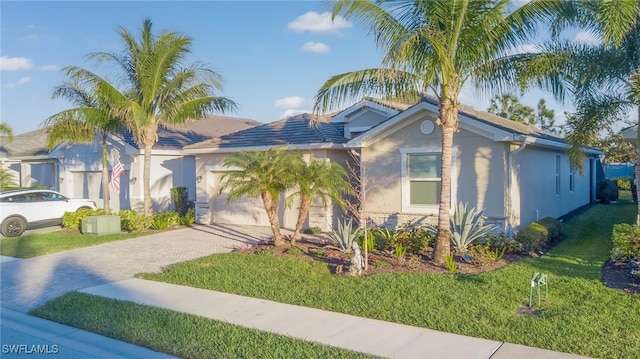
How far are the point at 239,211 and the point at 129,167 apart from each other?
5.98m

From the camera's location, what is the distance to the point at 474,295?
7.98 meters

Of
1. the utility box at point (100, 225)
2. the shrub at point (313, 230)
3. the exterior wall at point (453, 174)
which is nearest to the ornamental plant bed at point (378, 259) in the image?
the exterior wall at point (453, 174)

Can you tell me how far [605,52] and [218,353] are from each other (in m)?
10.0

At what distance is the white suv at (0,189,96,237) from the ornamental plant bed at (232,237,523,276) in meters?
9.17

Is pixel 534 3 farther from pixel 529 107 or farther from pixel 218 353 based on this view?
pixel 529 107

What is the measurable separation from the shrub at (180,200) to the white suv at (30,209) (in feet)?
10.6

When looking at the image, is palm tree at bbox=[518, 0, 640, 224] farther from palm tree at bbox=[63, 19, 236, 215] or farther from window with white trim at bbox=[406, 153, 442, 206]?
palm tree at bbox=[63, 19, 236, 215]

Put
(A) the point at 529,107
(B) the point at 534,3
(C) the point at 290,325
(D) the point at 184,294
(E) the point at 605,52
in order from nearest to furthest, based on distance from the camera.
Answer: (C) the point at 290,325, (D) the point at 184,294, (B) the point at 534,3, (E) the point at 605,52, (A) the point at 529,107

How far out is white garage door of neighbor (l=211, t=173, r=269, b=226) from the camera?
59.3 feet

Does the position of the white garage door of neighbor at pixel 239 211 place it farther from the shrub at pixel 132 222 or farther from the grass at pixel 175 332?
the grass at pixel 175 332

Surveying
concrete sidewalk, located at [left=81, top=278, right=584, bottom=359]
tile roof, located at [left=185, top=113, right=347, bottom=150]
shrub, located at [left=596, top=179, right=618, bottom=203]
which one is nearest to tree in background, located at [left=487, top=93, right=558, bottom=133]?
shrub, located at [left=596, top=179, right=618, bottom=203]

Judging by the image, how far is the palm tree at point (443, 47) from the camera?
383 inches

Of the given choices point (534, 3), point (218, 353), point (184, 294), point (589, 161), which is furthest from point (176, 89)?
point (589, 161)

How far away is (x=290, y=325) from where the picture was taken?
7062 mm
